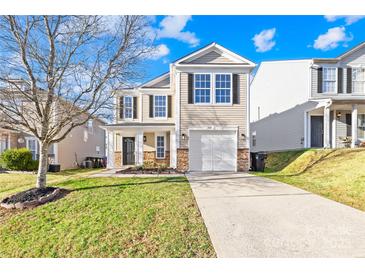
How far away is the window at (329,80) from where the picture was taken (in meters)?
15.5

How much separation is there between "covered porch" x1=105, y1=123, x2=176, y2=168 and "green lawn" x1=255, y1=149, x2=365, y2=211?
6932 millimetres

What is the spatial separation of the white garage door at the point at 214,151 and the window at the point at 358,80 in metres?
10.1

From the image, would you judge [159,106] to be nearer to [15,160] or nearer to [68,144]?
[68,144]

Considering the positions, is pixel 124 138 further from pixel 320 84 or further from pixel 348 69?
pixel 348 69

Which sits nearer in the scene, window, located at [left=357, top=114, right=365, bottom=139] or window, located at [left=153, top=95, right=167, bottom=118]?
window, located at [left=357, top=114, right=365, bottom=139]

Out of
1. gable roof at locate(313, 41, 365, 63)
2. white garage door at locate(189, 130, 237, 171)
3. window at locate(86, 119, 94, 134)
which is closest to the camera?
white garage door at locate(189, 130, 237, 171)

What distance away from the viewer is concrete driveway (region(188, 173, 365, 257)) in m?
3.61

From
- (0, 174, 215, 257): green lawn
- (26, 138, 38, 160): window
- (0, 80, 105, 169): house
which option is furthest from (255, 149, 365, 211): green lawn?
(26, 138, 38, 160): window

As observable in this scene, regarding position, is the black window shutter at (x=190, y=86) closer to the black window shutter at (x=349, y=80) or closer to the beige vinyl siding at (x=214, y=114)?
the beige vinyl siding at (x=214, y=114)

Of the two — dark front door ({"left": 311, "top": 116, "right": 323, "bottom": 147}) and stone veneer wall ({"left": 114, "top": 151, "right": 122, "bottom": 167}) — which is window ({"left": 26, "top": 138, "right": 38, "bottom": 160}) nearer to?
stone veneer wall ({"left": 114, "top": 151, "right": 122, "bottom": 167})

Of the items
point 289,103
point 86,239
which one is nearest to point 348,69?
point 289,103

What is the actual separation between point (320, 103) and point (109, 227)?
14882 mm

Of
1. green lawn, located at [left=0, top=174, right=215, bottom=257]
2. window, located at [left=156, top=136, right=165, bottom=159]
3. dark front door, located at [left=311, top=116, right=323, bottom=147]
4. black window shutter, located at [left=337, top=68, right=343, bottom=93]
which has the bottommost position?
green lawn, located at [left=0, top=174, right=215, bottom=257]

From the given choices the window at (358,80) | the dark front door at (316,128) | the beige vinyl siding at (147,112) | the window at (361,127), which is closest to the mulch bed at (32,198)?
the beige vinyl siding at (147,112)
